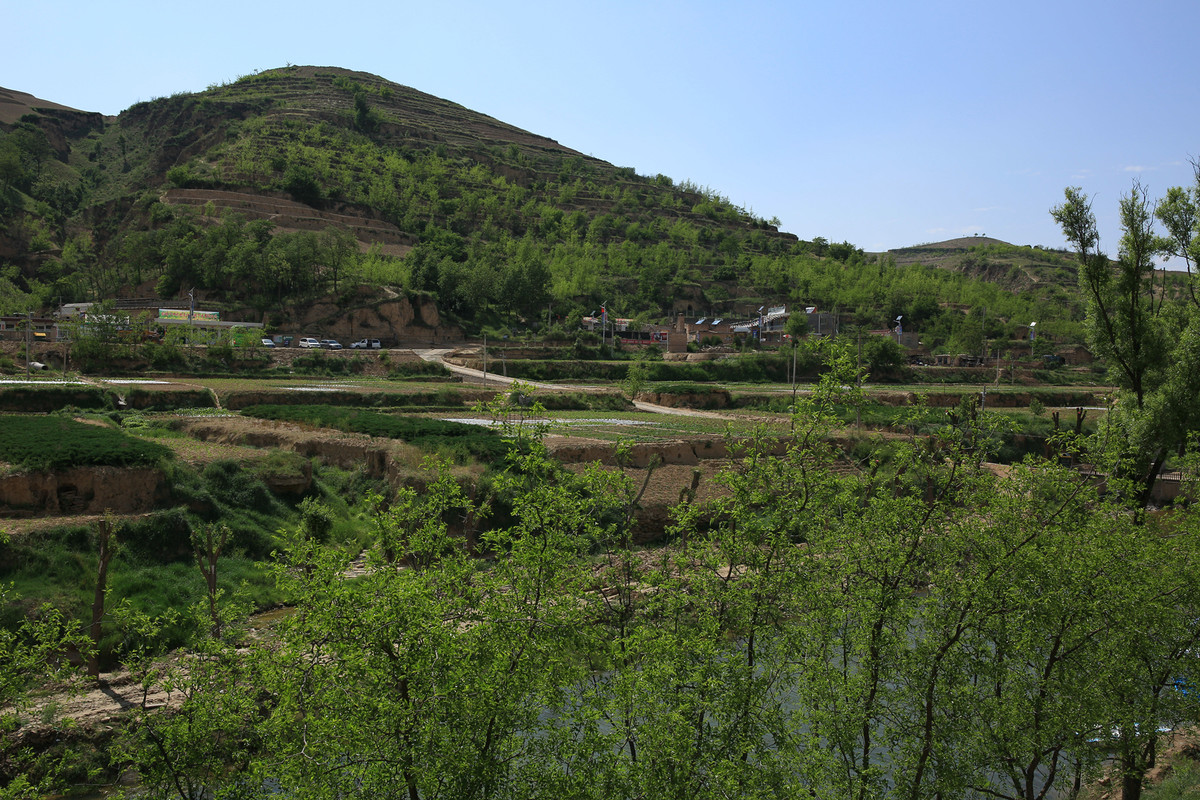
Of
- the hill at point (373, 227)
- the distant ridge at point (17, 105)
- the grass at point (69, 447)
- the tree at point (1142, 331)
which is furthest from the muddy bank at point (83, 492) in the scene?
the distant ridge at point (17, 105)

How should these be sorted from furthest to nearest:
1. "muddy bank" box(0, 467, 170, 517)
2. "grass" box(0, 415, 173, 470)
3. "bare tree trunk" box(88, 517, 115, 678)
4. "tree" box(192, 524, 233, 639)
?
"grass" box(0, 415, 173, 470), "muddy bank" box(0, 467, 170, 517), "tree" box(192, 524, 233, 639), "bare tree trunk" box(88, 517, 115, 678)

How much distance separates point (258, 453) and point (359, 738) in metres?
22.4

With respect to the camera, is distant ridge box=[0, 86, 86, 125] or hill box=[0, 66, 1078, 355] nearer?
hill box=[0, 66, 1078, 355]

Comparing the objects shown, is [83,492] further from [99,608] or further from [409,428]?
[409,428]

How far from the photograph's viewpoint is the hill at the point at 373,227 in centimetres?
7100

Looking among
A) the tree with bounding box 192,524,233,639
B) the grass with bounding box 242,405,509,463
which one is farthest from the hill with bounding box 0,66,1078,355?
the tree with bounding box 192,524,233,639

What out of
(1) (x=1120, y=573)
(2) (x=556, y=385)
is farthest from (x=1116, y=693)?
(2) (x=556, y=385)

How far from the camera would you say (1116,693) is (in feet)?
29.3

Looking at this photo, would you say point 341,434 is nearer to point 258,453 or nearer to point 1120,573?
point 258,453

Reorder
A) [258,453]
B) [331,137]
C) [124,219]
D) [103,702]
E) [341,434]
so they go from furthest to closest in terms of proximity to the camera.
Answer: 1. [331,137]
2. [124,219]
3. [341,434]
4. [258,453]
5. [103,702]

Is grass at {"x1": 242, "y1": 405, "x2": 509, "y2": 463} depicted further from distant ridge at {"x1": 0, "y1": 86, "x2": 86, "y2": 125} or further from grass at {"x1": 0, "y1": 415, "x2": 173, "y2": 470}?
distant ridge at {"x1": 0, "y1": 86, "x2": 86, "y2": 125}

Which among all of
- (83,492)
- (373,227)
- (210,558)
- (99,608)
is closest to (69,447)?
(83,492)

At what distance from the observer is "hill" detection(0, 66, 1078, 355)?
71000 millimetres

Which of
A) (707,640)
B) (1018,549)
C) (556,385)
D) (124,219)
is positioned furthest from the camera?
(124,219)
